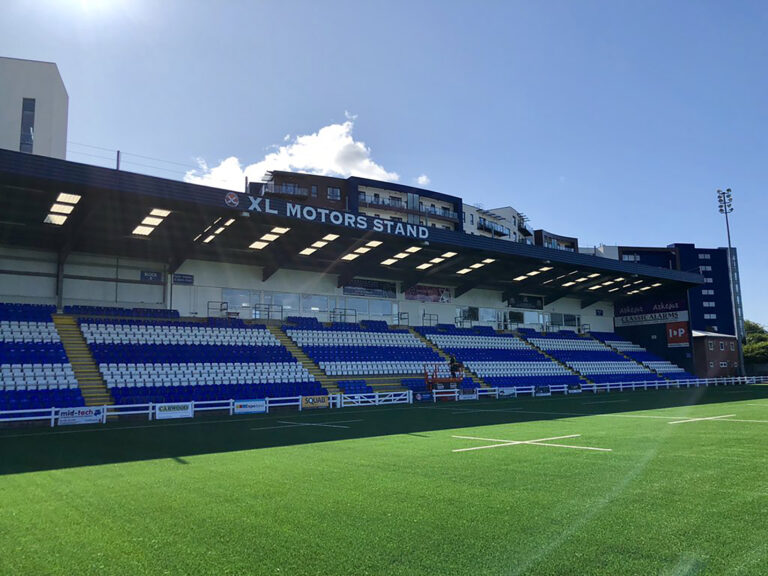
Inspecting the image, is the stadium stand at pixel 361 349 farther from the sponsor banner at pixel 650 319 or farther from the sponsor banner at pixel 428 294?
the sponsor banner at pixel 650 319

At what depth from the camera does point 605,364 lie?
4769cm

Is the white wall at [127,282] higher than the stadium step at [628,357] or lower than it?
higher

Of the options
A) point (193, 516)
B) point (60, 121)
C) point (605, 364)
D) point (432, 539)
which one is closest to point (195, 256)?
point (60, 121)

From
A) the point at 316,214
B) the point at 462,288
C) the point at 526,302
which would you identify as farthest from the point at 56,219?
the point at 526,302

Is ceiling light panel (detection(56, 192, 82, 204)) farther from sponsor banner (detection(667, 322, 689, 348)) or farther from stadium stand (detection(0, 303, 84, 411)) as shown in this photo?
sponsor banner (detection(667, 322, 689, 348))

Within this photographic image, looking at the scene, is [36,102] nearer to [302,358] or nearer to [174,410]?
[302,358]

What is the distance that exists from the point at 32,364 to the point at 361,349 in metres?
18.2

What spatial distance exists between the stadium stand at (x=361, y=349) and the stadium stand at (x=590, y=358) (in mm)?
13477

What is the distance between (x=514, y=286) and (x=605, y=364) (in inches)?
403

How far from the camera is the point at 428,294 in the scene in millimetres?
44750

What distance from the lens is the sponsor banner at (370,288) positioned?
4050cm

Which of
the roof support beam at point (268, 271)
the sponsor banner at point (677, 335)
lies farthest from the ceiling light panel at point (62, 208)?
the sponsor banner at point (677, 335)

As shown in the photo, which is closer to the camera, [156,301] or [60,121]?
[156,301]

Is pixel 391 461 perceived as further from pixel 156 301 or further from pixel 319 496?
pixel 156 301
